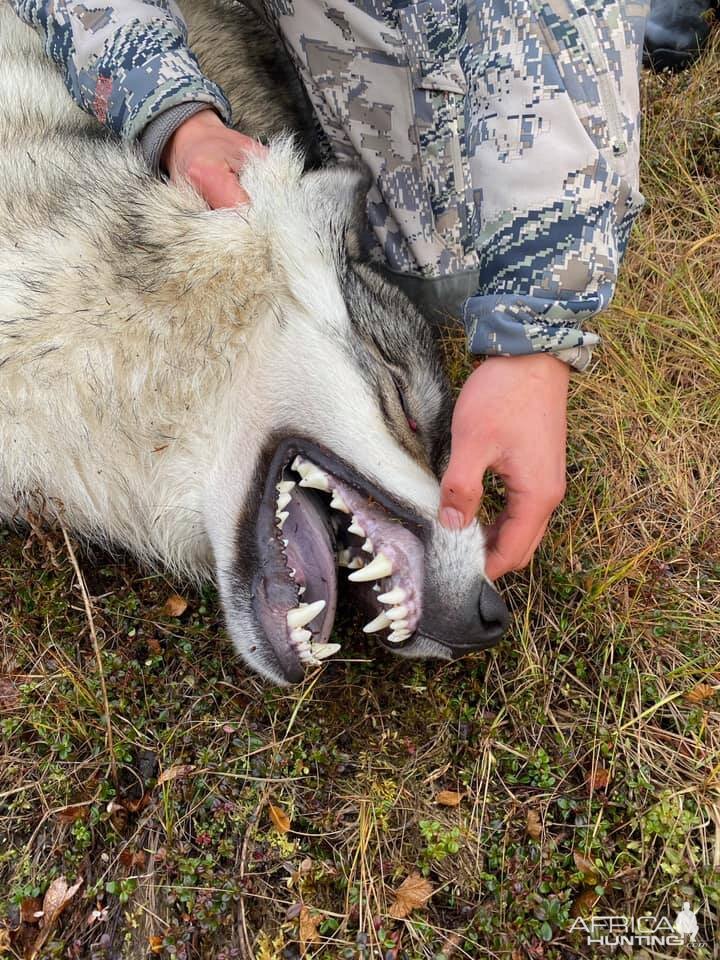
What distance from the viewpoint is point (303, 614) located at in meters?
2.07

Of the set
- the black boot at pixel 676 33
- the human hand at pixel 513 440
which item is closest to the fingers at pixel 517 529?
the human hand at pixel 513 440

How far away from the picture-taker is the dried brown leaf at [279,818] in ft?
7.24

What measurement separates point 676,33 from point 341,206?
2899 millimetres

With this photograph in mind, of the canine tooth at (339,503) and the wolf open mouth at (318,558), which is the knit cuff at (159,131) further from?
the canine tooth at (339,503)

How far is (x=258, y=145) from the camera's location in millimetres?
2412

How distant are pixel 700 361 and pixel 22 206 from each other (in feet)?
9.09

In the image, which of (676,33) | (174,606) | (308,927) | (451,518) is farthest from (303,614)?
(676,33)

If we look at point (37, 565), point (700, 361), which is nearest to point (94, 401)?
point (37, 565)

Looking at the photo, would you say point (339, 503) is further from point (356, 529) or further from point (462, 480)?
point (462, 480)

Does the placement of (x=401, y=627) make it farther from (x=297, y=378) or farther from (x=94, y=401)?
(x=94, y=401)

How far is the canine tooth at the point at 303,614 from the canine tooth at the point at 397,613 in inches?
7.7

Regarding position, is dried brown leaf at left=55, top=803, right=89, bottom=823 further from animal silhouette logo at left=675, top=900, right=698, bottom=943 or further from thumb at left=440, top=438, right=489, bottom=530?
animal silhouette logo at left=675, top=900, right=698, bottom=943

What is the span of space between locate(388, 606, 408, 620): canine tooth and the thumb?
31 cm

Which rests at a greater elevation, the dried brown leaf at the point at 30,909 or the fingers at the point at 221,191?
the fingers at the point at 221,191
